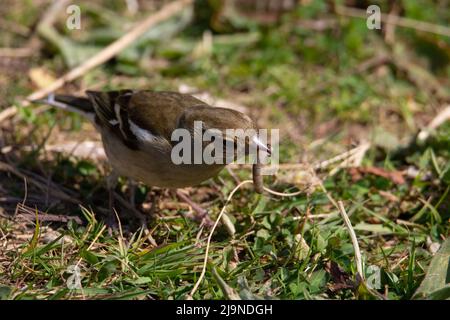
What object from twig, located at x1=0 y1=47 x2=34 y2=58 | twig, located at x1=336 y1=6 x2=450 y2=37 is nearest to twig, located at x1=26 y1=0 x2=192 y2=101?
twig, located at x1=0 y1=47 x2=34 y2=58

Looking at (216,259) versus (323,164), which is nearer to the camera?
(216,259)

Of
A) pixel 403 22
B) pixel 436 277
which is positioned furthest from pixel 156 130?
pixel 403 22

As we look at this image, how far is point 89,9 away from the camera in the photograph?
756 cm

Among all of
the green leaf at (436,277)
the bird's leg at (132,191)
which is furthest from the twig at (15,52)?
the green leaf at (436,277)

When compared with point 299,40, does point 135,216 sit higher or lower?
lower

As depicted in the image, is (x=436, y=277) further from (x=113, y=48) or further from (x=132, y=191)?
(x=113, y=48)

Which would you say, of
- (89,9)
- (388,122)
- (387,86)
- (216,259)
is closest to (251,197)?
(216,259)

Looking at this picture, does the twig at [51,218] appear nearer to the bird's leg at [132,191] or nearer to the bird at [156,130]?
the bird at [156,130]

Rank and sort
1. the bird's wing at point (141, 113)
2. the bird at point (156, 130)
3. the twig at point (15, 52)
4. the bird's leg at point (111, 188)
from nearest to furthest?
1. the bird at point (156, 130)
2. the bird's wing at point (141, 113)
3. the bird's leg at point (111, 188)
4. the twig at point (15, 52)

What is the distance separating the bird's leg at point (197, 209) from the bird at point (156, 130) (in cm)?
32

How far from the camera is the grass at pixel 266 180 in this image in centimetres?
386

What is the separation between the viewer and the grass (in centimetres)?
386
